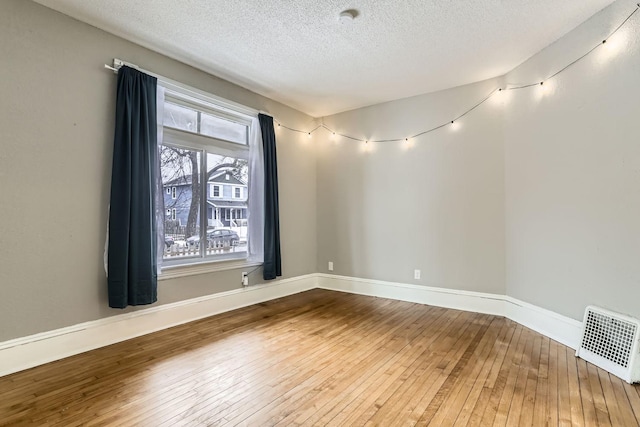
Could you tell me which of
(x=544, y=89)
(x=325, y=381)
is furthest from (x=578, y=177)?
(x=325, y=381)

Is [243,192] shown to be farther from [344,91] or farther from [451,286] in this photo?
[451,286]

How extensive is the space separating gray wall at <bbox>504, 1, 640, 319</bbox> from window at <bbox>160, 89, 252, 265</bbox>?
10.9 ft

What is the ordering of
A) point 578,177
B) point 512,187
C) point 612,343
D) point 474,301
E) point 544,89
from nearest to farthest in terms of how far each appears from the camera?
point 612,343 < point 578,177 < point 544,89 < point 512,187 < point 474,301

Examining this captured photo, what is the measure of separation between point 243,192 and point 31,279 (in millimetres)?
2375

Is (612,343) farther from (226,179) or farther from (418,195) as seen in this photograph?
(226,179)

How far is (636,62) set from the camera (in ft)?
7.98

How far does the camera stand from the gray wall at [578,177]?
251 cm

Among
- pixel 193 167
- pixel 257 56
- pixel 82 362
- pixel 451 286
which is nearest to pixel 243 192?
pixel 193 167

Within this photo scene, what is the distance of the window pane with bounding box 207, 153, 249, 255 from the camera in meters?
4.03

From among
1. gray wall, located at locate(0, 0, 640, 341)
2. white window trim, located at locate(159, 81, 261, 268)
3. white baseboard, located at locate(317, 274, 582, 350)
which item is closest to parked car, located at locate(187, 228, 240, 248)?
white window trim, located at locate(159, 81, 261, 268)

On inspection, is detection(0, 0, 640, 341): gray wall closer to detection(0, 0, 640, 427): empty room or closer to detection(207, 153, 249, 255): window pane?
detection(0, 0, 640, 427): empty room

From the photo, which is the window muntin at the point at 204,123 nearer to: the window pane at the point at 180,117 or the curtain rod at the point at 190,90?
the window pane at the point at 180,117

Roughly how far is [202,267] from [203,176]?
109 cm

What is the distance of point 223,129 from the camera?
417 centimetres
